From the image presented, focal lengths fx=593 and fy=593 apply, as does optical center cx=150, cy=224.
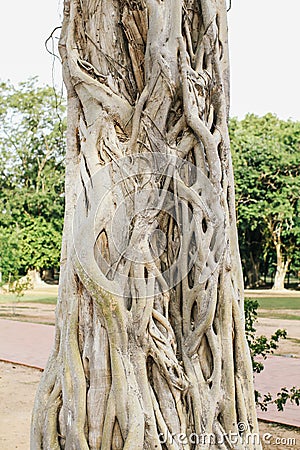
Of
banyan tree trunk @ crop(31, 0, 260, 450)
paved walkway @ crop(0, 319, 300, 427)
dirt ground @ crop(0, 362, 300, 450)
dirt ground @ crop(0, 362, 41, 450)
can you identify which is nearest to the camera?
banyan tree trunk @ crop(31, 0, 260, 450)

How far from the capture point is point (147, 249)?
3.04 meters

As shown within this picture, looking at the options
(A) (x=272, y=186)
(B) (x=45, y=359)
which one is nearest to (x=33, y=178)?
(A) (x=272, y=186)

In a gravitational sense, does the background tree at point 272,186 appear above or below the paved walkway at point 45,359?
above

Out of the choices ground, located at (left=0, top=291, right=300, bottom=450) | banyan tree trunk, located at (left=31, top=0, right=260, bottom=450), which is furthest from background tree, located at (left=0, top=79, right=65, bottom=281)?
banyan tree trunk, located at (left=31, top=0, right=260, bottom=450)

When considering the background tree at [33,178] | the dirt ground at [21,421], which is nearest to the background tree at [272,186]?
the background tree at [33,178]

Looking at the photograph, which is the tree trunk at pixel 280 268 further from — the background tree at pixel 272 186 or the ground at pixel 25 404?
the ground at pixel 25 404

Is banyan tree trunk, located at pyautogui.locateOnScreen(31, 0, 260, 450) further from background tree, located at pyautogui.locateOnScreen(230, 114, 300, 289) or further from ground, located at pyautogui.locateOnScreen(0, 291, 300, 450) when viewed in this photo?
background tree, located at pyautogui.locateOnScreen(230, 114, 300, 289)

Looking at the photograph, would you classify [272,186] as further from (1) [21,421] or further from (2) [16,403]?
(1) [21,421]

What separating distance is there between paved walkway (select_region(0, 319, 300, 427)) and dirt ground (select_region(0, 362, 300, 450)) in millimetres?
350

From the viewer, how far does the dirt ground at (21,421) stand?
4926 mm

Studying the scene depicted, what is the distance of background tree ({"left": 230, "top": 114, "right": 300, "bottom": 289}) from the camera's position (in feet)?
87.8

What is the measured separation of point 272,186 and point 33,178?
13.5m

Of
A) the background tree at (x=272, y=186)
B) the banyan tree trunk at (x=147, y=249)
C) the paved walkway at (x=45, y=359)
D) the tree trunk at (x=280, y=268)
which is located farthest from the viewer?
the tree trunk at (x=280, y=268)

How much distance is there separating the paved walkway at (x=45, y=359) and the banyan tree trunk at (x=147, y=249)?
290 cm
